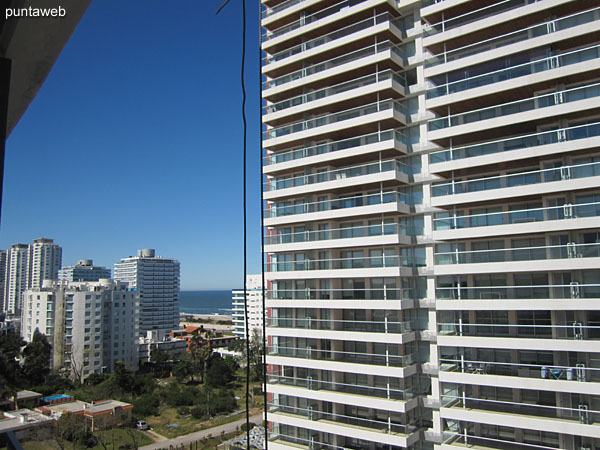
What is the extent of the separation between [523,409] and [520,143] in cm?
763

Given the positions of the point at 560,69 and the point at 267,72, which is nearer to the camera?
the point at 560,69

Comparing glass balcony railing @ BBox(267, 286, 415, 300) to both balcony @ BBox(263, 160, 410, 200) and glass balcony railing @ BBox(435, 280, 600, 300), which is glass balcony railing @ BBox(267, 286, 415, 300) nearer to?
glass balcony railing @ BBox(435, 280, 600, 300)

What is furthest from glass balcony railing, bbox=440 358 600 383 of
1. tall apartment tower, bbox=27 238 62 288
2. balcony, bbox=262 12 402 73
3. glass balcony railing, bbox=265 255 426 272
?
tall apartment tower, bbox=27 238 62 288

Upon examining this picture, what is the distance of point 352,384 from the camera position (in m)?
16.0

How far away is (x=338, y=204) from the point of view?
659 inches

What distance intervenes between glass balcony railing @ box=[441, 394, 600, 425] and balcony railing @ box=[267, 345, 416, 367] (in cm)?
165

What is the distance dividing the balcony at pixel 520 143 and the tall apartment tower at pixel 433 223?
43 mm

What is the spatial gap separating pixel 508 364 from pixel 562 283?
8.92 ft

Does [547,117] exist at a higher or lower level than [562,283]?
higher

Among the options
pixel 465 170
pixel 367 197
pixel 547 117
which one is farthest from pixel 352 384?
pixel 547 117

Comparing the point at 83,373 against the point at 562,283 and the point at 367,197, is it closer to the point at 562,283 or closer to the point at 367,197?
the point at 367,197

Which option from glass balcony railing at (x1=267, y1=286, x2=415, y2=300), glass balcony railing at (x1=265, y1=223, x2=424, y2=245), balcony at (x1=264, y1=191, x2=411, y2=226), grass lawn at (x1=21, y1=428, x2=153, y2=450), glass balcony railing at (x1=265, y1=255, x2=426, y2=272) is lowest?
grass lawn at (x1=21, y1=428, x2=153, y2=450)

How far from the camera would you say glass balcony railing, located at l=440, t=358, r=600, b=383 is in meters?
11.4

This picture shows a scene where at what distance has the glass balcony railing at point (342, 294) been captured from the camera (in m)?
15.1
